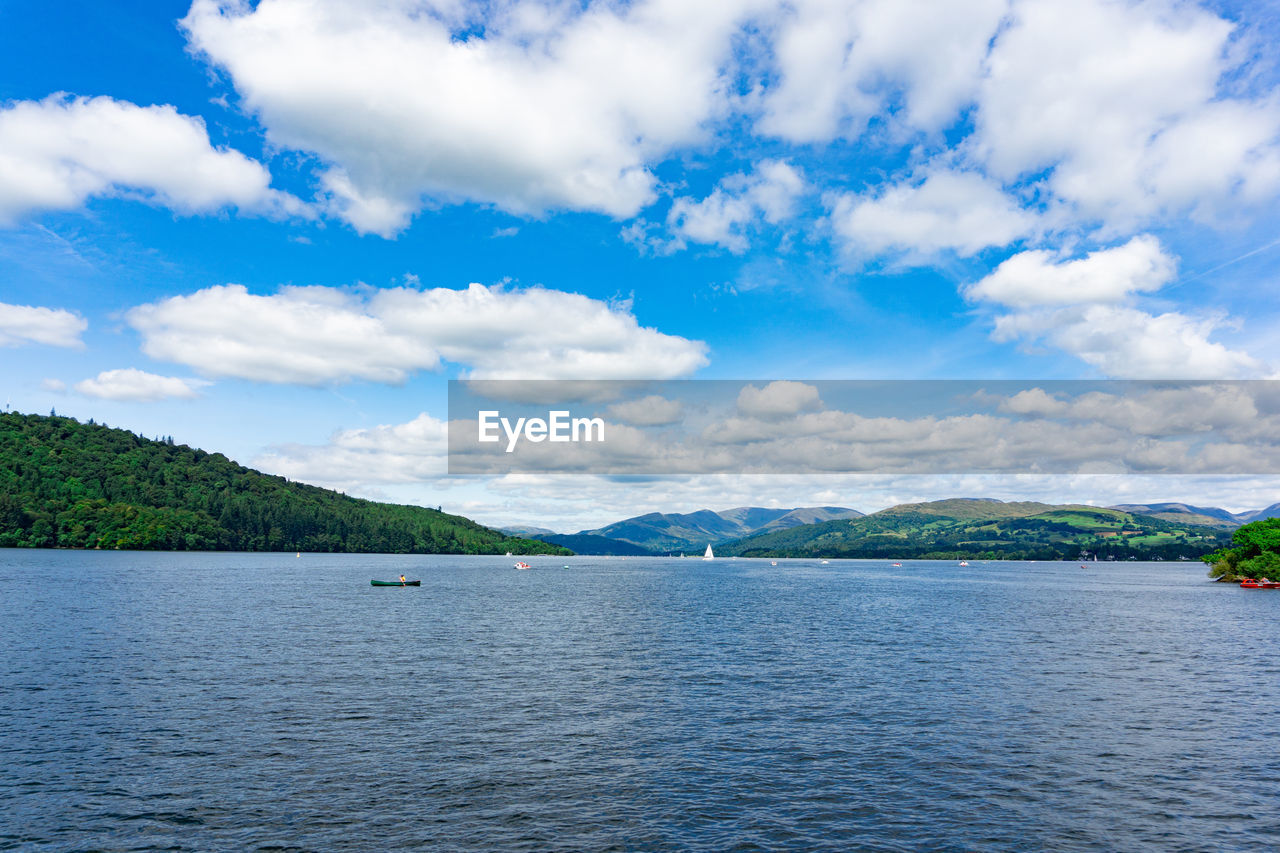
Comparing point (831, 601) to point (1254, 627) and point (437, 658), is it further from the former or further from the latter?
point (437, 658)

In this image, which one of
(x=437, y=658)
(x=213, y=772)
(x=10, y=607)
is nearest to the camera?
(x=213, y=772)

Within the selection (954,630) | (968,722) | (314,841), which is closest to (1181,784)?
(968,722)

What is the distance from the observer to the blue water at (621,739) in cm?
3041

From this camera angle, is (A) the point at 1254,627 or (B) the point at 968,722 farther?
(A) the point at 1254,627

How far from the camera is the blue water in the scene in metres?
30.4

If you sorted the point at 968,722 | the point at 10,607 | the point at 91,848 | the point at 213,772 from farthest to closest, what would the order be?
the point at 10,607 → the point at 968,722 → the point at 213,772 → the point at 91,848

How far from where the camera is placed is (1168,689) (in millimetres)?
61312

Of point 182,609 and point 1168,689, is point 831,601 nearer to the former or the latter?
point 1168,689

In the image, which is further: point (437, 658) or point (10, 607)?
point (10, 607)

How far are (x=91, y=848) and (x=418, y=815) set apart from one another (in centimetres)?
1237

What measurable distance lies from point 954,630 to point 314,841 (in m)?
97.3

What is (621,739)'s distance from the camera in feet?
144

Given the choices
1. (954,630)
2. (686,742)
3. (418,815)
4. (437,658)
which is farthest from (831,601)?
(418,815)

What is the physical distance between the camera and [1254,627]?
359 ft
